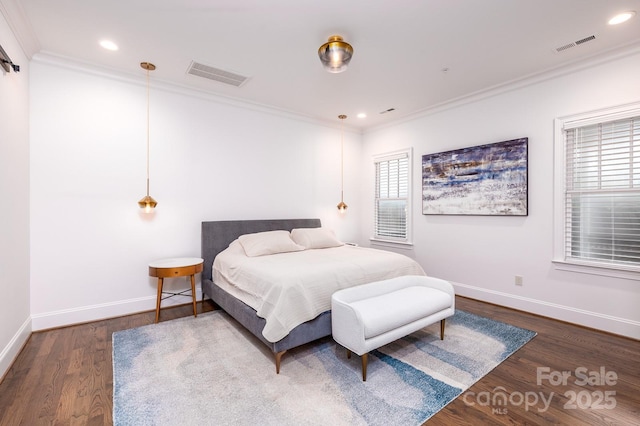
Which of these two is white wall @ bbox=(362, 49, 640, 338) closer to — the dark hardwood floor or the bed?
the dark hardwood floor

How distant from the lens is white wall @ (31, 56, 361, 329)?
2994mm

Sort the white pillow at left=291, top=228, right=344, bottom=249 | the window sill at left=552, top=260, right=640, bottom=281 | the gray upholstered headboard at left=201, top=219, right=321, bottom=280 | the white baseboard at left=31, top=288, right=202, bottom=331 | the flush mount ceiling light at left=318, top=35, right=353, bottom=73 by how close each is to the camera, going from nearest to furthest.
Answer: the flush mount ceiling light at left=318, top=35, right=353, bottom=73 → the window sill at left=552, top=260, right=640, bottom=281 → the white baseboard at left=31, top=288, right=202, bottom=331 → the gray upholstered headboard at left=201, top=219, right=321, bottom=280 → the white pillow at left=291, top=228, right=344, bottom=249

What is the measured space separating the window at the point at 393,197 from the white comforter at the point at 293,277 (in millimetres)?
1630

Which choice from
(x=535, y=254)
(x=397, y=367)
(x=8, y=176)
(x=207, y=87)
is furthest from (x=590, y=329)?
(x=8, y=176)

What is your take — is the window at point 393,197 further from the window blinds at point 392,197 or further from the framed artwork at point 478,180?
the framed artwork at point 478,180

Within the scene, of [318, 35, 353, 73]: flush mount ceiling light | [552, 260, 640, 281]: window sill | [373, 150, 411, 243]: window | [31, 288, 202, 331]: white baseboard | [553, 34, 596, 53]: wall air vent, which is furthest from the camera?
[373, 150, 411, 243]: window

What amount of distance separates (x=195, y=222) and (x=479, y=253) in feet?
12.3

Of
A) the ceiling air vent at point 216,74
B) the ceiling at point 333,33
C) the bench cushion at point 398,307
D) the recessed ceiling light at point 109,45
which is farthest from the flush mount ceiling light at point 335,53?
the bench cushion at point 398,307

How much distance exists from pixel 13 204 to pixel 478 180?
486 cm

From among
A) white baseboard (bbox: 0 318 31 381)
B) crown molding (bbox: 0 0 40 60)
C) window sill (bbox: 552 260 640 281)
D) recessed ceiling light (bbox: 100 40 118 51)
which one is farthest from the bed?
crown molding (bbox: 0 0 40 60)

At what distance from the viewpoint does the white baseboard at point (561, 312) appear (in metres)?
2.82

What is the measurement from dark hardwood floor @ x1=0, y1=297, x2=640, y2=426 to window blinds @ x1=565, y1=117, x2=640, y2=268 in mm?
853

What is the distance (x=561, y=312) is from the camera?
10.5 feet

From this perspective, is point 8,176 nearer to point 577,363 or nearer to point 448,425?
point 448,425
